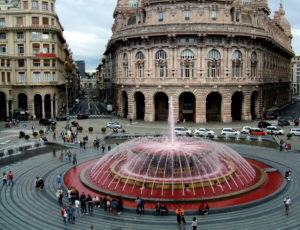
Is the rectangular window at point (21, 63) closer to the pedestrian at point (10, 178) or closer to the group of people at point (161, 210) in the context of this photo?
the pedestrian at point (10, 178)

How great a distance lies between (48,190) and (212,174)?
12600mm

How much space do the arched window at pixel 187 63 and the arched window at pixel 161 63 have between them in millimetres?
3083

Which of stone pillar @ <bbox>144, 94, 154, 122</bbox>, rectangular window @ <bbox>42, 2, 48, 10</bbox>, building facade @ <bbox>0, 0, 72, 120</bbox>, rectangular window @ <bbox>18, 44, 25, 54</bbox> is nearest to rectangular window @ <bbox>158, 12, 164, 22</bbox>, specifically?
stone pillar @ <bbox>144, 94, 154, 122</bbox>

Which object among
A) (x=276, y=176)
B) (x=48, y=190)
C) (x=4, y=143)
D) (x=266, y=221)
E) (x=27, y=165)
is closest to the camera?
(x=266, y=221)

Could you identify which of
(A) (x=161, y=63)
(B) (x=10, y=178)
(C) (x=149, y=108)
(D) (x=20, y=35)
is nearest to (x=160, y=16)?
(A) (x=161, y=63)

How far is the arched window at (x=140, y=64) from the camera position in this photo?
227ft

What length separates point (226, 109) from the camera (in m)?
67.6

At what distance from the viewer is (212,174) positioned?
93.8 ft

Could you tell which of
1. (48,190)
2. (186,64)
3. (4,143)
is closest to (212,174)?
(48,190)

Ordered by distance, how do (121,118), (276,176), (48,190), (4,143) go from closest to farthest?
(48,190) → (276,176) → (4,143) → (121,118)

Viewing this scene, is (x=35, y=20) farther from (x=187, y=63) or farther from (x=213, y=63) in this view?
(x=213, y=63)

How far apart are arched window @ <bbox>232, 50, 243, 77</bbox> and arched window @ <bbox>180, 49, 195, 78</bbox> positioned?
25.9ft

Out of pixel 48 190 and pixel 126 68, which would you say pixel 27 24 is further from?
pixel 48 190

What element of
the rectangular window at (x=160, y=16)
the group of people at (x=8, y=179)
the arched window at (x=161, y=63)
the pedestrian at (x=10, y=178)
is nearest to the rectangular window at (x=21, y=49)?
the arched window at (x=161, y=63)
